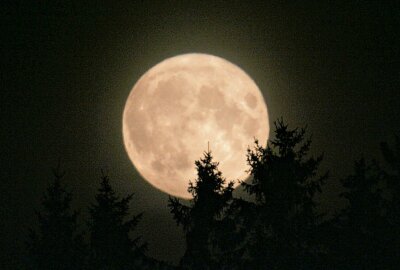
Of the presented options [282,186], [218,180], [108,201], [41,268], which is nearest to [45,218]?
[41,268]

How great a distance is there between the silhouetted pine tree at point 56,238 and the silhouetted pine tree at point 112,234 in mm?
2630

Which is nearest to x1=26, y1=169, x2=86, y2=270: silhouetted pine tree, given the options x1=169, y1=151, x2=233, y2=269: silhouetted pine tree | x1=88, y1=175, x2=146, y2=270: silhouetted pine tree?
x1=88, y1=175, x2=146, y2=270: silhouetted pine tree

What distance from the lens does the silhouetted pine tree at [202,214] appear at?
21141 mm

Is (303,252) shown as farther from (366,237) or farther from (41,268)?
(41,268)

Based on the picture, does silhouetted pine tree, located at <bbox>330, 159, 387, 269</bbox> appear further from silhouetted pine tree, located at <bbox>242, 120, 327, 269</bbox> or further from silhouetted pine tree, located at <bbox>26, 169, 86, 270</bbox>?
silhouetted pine tree, located at <bbox>26, 169, 86, 270</bbox>

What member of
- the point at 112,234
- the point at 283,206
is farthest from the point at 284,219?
the point at 112,234

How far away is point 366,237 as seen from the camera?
2230cm

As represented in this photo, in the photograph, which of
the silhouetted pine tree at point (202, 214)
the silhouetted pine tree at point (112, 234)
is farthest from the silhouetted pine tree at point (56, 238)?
the silhouetted pine tree at point (202, 214)

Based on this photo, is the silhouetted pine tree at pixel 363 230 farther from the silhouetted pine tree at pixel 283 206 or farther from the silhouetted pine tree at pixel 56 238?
the silhouetted pine tree at pixel 56 238

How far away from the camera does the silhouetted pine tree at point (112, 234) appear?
81.6 feet

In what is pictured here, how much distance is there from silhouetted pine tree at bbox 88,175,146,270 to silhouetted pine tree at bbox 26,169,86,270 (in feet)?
8.63

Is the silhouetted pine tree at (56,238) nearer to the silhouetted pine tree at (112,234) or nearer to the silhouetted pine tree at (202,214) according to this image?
the silhouetted pine tree at (112,234)

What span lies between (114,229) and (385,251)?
10.5m

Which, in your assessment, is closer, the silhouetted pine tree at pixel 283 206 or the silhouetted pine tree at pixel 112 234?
the silhouetted pine tree at pixel 283 206
